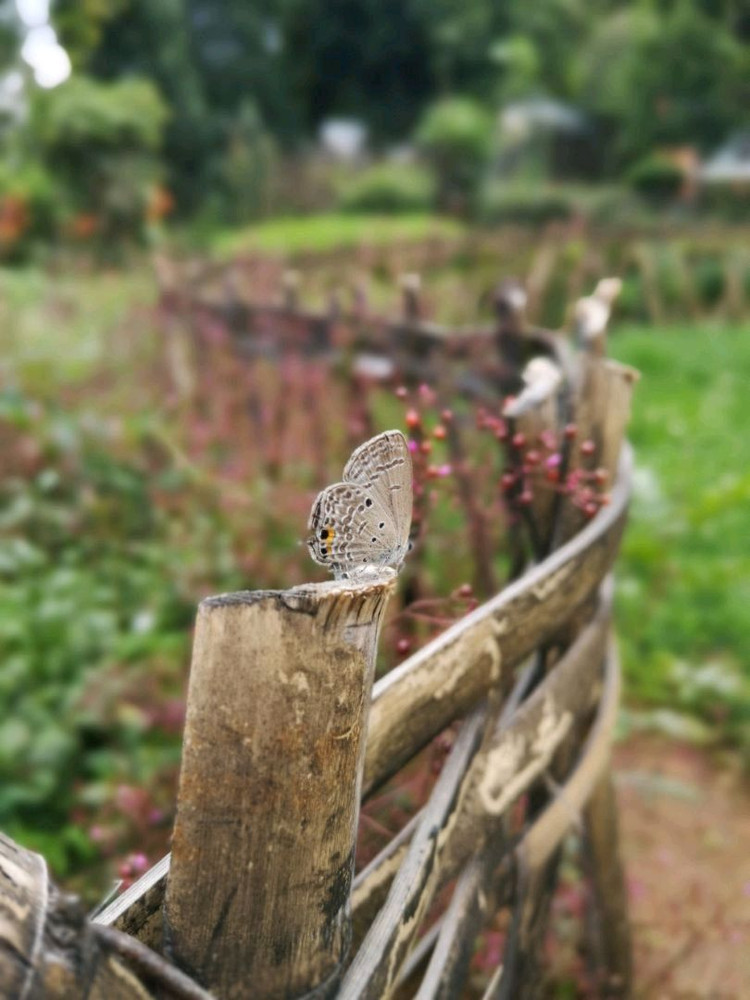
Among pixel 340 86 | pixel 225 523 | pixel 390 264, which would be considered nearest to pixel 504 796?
pixel 225 523

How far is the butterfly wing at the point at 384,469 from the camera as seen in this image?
122 centimetres

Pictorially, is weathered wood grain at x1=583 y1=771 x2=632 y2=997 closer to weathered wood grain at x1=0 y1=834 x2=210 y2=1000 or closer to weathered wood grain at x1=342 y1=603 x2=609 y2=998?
weathered wood grain at x1=342 y1=603 x2=609 y2=998

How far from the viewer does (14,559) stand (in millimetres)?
4332

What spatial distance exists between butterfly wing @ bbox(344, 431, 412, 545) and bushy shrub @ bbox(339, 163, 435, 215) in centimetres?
2965

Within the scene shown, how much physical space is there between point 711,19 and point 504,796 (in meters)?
27.9

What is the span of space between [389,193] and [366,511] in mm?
29785

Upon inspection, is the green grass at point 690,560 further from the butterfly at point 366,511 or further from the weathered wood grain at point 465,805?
the butterfly at point 366,511

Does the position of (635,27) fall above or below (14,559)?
above

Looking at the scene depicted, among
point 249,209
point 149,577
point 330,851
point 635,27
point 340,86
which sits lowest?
point 149,577

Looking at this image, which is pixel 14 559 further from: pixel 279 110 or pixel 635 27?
pixel 279 110

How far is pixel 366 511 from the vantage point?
1.29 metres

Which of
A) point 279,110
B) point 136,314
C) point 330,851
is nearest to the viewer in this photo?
point 330,851

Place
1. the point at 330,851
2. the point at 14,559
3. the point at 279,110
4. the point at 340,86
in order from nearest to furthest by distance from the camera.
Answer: the point at 330,851
the point at 14,559
the point at 279,110
the point at 340,86

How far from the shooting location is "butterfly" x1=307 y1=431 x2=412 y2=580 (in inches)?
48.6
